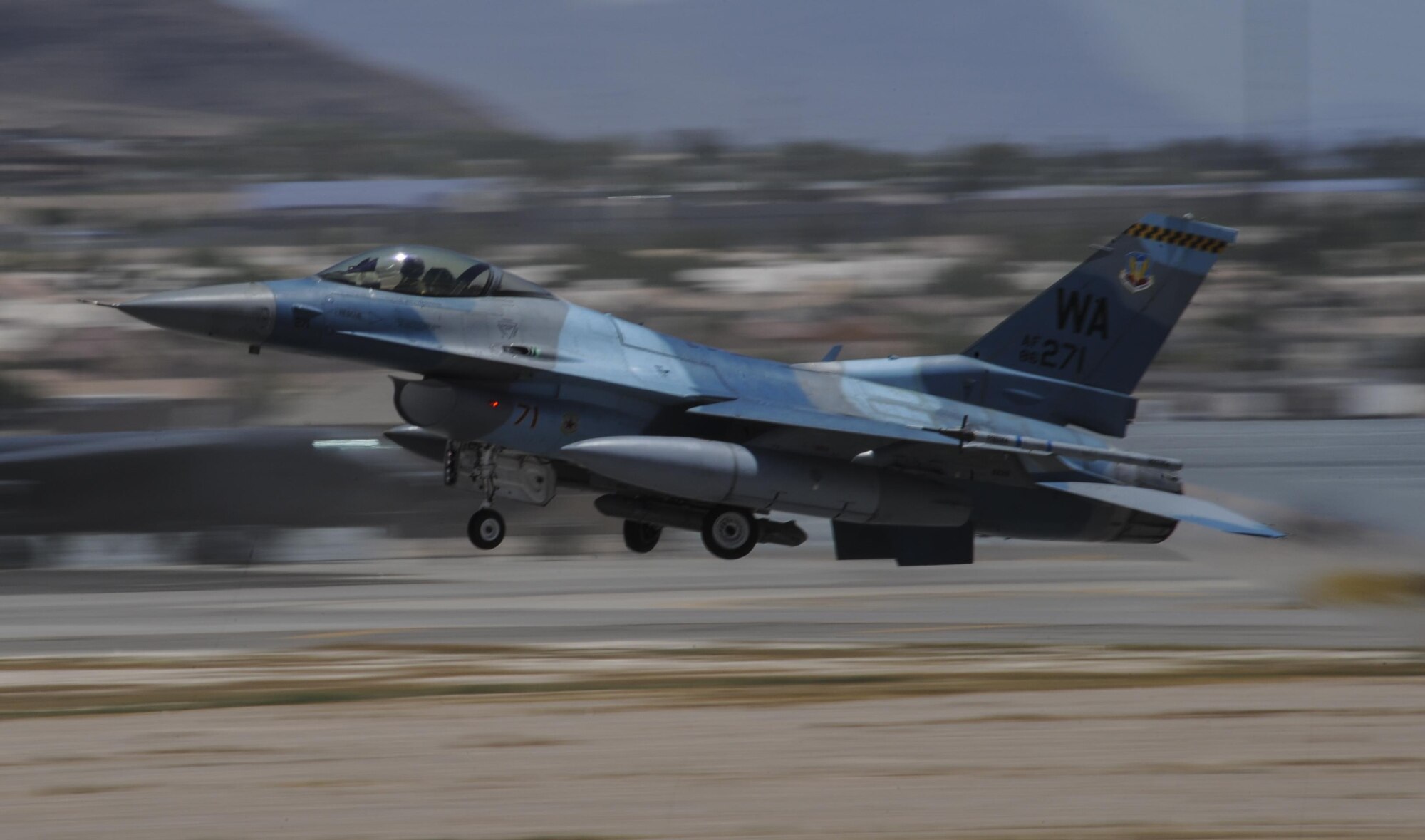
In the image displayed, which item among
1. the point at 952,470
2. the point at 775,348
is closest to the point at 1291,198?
the point at 775,348

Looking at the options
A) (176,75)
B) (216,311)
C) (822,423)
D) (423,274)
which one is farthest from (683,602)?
(176,75)

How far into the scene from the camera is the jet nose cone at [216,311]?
1402 centimetres

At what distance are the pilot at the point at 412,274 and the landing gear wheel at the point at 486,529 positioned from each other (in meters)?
2.38

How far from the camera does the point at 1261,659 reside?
1695cm

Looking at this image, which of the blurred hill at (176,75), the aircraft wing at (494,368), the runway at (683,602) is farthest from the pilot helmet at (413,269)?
the blurred hill at (176,75)

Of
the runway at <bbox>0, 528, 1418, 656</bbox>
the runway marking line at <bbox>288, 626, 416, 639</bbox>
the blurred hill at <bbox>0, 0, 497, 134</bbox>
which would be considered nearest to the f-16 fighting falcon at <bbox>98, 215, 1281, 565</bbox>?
the runway at <bbox>0, 528, 1418, 656</bbox>

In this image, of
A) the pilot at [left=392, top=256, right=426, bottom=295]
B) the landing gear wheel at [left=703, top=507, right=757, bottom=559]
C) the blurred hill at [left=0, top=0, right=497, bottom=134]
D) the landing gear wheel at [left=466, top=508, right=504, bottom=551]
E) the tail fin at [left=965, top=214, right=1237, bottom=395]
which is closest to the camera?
the pilot at [left=392, top=256, right=426, bottom=295]

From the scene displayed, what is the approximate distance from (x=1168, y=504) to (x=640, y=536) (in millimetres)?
5976

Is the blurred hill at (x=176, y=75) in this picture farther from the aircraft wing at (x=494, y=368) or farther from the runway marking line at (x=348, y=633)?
the aircraft wing at (x=494, y=368)

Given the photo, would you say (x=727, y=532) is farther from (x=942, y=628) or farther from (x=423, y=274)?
(x=942, y=628)

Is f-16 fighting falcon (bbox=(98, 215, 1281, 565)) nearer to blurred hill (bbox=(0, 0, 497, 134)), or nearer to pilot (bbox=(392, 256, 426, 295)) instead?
pilot (bbox=(392, 256, 426, 295))

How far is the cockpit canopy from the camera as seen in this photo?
49.4 ft

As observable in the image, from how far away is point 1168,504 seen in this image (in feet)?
55.1

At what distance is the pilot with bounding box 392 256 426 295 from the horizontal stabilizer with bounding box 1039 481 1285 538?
23.9 ft
